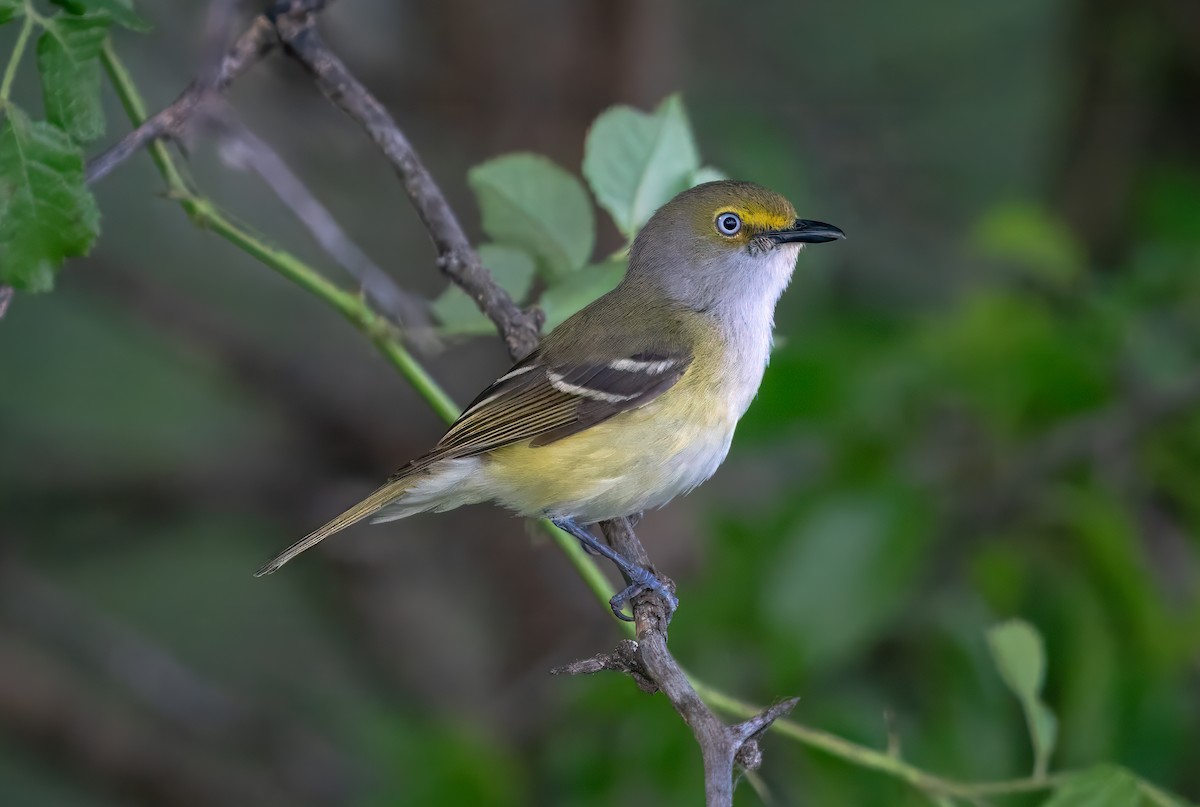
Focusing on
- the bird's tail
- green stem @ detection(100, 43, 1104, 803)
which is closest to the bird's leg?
green stem @ detection(100, 43, 1104, 803)

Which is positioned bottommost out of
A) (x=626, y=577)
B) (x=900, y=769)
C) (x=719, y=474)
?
(x=900, y=769)

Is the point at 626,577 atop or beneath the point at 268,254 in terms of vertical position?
beneath

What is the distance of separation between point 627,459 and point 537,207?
68 cm

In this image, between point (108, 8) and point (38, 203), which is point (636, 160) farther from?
point (38, 203)

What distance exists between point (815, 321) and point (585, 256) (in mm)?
1744

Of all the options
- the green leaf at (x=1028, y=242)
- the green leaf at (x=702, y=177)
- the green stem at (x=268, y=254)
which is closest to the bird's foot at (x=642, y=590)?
the green stem at (x=268, y=254)

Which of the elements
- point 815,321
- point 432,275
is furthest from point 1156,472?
point 432,275

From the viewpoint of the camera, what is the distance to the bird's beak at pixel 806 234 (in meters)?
3.63

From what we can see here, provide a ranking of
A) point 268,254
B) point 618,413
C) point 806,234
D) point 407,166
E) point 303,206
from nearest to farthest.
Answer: point 268,254 < point 407,166 < point 303,206 < point 618,413 < point 806,234

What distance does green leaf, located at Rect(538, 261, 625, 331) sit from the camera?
3.06 metres

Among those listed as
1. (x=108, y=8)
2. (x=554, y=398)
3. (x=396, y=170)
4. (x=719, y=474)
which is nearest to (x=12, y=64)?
(x=108, y=8)

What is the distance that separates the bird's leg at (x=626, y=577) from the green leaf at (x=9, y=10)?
1625 millimetres

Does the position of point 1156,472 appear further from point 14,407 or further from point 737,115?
point 14,407

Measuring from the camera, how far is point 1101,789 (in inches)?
92.4
